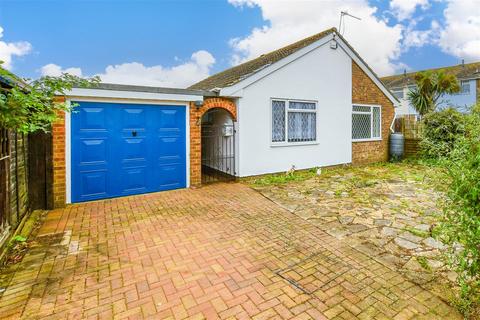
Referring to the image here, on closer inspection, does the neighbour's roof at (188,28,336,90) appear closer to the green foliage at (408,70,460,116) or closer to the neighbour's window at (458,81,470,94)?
the green foliage at (408,70,460,116)

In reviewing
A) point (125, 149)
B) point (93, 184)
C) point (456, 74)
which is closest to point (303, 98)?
point (125, 149)

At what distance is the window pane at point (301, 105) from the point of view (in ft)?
30.5

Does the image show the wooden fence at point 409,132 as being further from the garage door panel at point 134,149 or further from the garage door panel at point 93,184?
the garage door panel at point 93,184

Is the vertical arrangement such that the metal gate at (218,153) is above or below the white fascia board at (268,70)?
below

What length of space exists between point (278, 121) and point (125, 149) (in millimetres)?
5028

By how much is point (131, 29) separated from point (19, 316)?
38.6 ft

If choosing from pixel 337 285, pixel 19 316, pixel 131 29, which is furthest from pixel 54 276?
pixel 131 29

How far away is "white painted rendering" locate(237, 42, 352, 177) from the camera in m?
8.39

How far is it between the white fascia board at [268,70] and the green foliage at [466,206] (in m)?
6.09

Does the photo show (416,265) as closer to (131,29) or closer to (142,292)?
(142,292)

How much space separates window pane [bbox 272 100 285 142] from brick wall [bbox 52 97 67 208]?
6033 millimetres

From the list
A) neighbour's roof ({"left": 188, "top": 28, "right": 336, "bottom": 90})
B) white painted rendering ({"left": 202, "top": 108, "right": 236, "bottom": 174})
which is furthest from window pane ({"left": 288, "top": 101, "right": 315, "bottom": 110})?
white painted rendering ({"left": 202, "top": 108, "right": 236, "bottom": 174})

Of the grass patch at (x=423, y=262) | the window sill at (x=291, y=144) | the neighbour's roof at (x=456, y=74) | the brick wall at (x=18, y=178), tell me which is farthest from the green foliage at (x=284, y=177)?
the neighbour's roof at (x=456, y=74)

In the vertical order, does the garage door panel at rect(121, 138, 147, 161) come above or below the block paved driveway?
above
